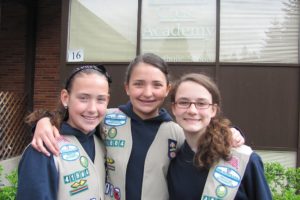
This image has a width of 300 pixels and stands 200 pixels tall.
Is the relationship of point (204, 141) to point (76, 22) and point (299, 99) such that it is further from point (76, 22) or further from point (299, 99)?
point (76, 22)

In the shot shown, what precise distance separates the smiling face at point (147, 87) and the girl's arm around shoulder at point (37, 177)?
0.65 metres

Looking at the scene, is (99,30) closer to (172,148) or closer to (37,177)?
(172,148)

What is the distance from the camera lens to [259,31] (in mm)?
6488

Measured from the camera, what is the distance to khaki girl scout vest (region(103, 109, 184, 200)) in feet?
7.28

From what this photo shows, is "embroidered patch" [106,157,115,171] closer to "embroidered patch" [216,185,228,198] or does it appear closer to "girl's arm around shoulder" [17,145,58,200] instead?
"girl's arm around shoulder" [17,145,58,200]

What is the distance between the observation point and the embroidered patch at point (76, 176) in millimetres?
1938

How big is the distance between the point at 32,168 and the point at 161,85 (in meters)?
0.88

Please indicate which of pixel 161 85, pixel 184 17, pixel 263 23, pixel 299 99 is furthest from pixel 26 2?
pixel 161 85

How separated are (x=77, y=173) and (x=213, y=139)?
720 millimetres

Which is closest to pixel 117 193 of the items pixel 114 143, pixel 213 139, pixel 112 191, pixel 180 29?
pixel 112 191

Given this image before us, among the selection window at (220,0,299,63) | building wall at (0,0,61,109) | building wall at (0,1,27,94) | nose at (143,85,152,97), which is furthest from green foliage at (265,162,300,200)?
building wall at (0,1,27,94)

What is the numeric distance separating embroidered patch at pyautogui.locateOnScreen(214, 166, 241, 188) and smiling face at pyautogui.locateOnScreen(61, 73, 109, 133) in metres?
0.70

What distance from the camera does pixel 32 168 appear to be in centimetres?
182

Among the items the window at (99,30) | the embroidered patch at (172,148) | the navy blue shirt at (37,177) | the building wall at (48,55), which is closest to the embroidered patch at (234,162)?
the embroidered patch at (172,148)
